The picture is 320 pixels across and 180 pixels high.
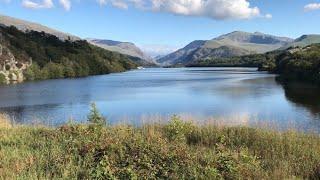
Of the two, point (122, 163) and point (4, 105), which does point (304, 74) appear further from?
point (122, 163)

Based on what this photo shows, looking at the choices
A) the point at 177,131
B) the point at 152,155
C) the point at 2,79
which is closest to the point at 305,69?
the point at 2,79

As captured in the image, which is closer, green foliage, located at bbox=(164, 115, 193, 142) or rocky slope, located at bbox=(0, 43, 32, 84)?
green foliage, located at bbox=(164, 115, 193, 142)

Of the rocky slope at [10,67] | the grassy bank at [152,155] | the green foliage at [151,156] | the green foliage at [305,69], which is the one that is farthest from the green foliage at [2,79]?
the green foliage at [151,156]

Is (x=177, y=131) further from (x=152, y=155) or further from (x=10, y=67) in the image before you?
(x=10, y=67)

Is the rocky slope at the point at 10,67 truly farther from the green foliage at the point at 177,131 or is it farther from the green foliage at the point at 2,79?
the green foliage at the point at 177,131

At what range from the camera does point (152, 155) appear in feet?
49.5

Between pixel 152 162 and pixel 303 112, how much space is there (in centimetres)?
4632

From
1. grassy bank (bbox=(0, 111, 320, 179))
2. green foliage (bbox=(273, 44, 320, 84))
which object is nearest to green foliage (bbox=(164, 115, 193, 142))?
grassy bank (bbox=(0, 111, 320, 179))

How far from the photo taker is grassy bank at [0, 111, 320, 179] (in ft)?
44.9

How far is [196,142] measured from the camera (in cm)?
2033

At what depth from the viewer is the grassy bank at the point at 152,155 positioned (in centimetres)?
1369

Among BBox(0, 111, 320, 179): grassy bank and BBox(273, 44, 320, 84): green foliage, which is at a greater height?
BBox(0, 111, 320, 179): grassy bank

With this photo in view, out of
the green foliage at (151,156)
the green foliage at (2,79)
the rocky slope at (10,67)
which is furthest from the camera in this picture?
the rocky slope at (10,67)

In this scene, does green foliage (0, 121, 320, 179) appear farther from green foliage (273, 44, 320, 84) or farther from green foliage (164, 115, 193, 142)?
green foliage (273, 44, 320, 84)
